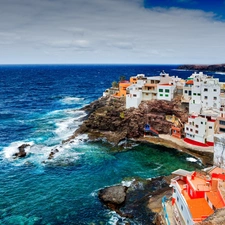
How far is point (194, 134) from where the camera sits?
7400cm

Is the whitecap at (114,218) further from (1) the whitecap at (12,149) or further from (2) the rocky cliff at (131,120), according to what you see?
(2) the rocky cliff at (131,120)

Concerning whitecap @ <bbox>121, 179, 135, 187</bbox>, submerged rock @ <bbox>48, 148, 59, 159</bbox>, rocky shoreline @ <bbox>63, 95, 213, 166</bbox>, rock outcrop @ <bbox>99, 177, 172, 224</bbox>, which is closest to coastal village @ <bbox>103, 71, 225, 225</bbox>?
rocky shoreline @ <bbox>63, 95, 213, 166</bbox>

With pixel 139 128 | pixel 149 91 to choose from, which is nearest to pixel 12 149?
pixel 139 128

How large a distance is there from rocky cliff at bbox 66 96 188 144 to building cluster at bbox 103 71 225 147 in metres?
2.57

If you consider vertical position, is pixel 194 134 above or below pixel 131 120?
below

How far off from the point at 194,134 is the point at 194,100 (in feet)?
46.7

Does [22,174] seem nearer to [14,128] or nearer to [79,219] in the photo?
[79,219]

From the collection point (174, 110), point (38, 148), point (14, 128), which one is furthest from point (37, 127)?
point (174, 110)

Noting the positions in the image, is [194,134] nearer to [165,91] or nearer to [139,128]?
[139,128]

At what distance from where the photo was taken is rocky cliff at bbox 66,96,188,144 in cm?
8131

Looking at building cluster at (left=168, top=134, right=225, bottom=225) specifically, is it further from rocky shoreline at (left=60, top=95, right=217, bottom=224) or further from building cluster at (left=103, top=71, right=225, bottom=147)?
building cluster at (left=103, top=71, right=225, bottom=147)

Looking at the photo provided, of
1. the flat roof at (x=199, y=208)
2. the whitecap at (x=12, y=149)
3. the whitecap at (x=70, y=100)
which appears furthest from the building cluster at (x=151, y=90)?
the flat roof at (x=199, y=208)

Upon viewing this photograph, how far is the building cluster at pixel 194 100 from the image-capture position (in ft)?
240

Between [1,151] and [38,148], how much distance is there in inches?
369
